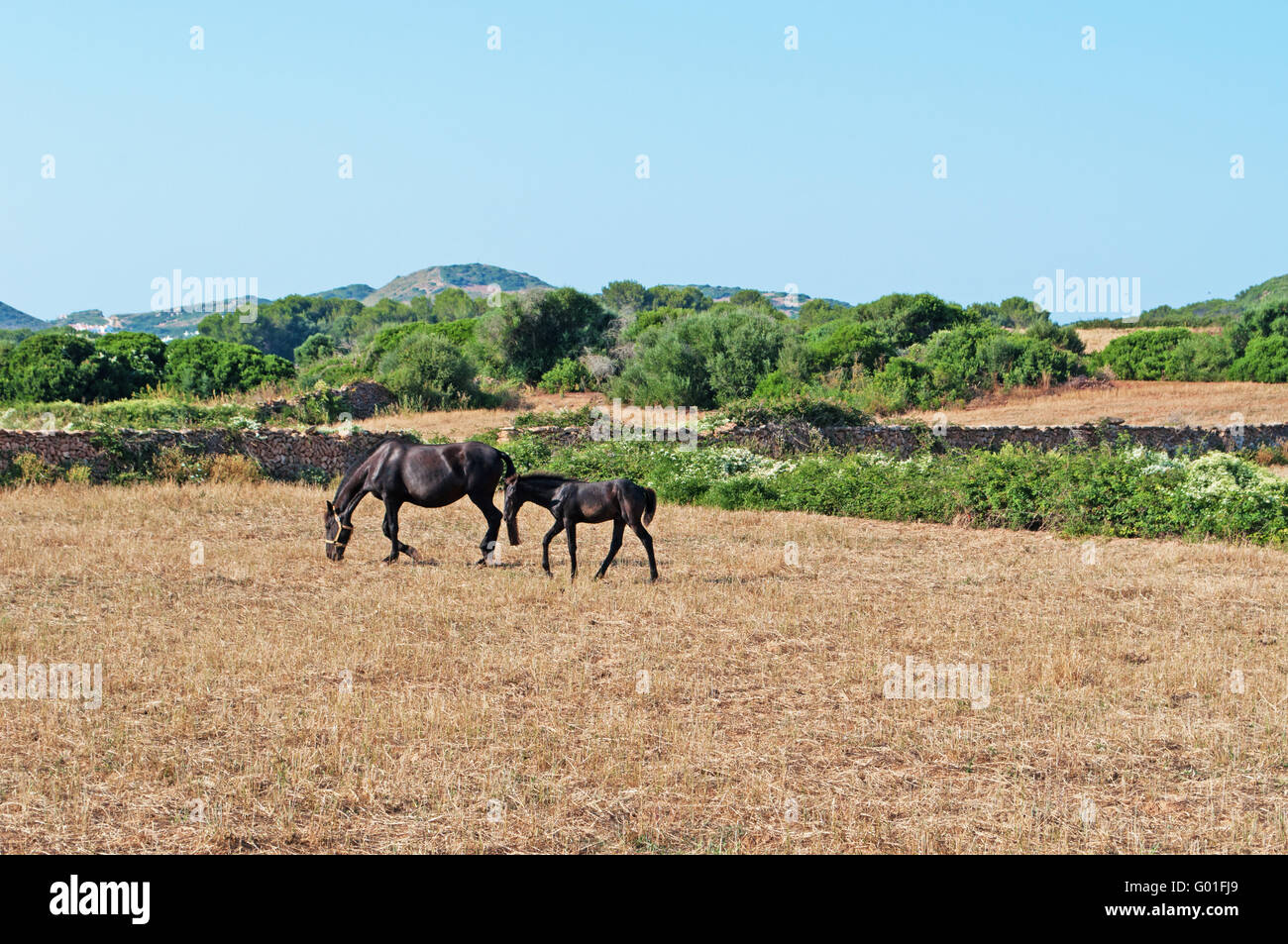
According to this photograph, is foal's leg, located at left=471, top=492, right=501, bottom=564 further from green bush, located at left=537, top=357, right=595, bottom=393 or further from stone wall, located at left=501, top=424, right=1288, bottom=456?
green bush, located at left=537, top=357, right=595, bottom=393

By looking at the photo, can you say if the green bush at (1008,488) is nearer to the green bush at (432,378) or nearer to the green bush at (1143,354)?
the green bush at (432,378)

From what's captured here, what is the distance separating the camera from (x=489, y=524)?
14.2 m

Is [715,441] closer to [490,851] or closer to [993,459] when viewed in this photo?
[993,459]

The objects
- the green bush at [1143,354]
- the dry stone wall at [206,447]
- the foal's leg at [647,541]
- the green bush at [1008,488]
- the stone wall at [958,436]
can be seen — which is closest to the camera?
the foal's leg at [647,541]

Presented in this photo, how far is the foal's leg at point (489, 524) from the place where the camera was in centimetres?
1410

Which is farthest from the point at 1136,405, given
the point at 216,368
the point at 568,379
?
the point at 216,368

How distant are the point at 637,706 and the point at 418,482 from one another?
715cm

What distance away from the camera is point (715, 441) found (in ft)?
86.1

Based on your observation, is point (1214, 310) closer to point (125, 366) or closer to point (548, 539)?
point (125, 366)

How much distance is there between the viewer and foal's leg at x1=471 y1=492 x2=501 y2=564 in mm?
14102

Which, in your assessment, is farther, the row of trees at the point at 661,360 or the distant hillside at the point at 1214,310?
the distant hillside at the point at 1214,310

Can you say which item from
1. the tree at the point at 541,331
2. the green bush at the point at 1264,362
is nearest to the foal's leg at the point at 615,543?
the tree at the point at 541,331

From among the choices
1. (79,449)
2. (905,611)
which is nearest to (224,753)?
(905,611)

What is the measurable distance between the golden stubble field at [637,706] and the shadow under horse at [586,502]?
24.6 inches
